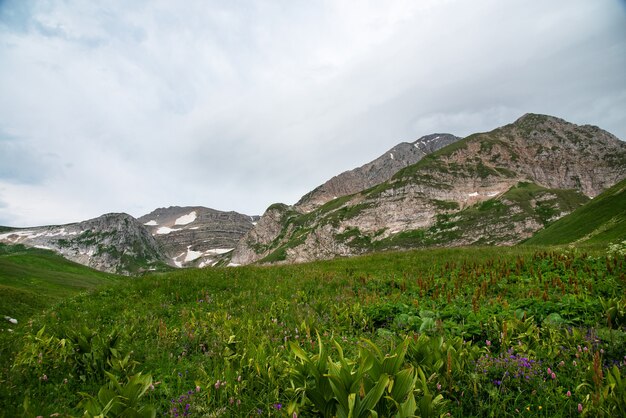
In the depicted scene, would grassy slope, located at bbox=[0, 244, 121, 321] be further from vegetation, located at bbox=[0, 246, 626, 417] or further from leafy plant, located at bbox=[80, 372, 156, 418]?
leafy plant, located at bbox=[80, 372, 156, 418]

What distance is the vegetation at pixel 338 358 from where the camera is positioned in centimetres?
356

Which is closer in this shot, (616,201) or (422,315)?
(422,315)

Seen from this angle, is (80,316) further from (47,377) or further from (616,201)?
(616,201)

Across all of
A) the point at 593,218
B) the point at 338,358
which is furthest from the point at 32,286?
the point at 593,218

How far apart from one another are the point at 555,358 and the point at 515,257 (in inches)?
442

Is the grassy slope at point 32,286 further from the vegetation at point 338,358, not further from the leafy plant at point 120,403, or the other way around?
the leafy plant at point 120,403

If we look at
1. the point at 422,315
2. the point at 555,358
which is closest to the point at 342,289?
the point at 422,315

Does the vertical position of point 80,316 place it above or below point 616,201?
above

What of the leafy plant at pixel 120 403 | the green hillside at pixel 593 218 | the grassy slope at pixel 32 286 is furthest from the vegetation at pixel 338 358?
the green hillside at pixel 593 218

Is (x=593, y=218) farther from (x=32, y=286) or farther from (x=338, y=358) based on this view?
(x=32, y=286)

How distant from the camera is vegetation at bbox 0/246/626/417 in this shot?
3.56 m

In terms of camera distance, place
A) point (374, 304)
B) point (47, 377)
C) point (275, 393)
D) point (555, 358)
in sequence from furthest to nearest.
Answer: point (374, 304) < point (47, 377) < point (555, 358) < point (275, 393)

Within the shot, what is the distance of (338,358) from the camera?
5586mm

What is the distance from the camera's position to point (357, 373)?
335 centimetres
